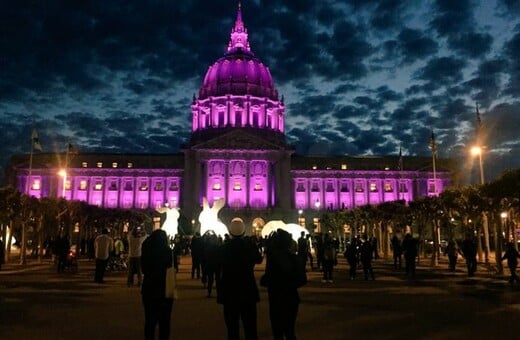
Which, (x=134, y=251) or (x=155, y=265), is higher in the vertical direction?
(x=134, y=251)

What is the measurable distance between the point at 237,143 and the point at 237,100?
1941 centimetres

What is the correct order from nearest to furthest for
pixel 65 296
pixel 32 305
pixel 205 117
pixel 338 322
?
pixel 338 322 → pixel 32 305 → pixel 65 296 → pixel 205 117

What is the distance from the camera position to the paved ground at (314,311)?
11688 millimetres

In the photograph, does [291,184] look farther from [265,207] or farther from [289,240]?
[289,240]

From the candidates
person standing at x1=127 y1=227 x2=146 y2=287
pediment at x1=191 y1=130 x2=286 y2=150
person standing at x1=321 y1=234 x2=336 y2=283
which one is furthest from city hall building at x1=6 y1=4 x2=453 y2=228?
person standing at x1=127 y1=227 x2=146 y2=287

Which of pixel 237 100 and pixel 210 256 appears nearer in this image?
pixel 210 256

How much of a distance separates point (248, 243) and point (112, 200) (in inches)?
4332

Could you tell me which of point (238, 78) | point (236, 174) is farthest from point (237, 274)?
point (238, 78)

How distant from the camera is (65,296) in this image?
1841cm

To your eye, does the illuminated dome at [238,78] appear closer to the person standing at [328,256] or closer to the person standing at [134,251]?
the person standing at [328,256]

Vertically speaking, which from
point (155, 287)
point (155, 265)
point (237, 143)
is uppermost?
point (237, 143)

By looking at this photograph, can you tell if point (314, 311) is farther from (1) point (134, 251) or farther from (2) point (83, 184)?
(2) point (83, 184)

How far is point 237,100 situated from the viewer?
127 meters

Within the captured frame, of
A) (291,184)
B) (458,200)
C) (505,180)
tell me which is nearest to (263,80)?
(291,184)
